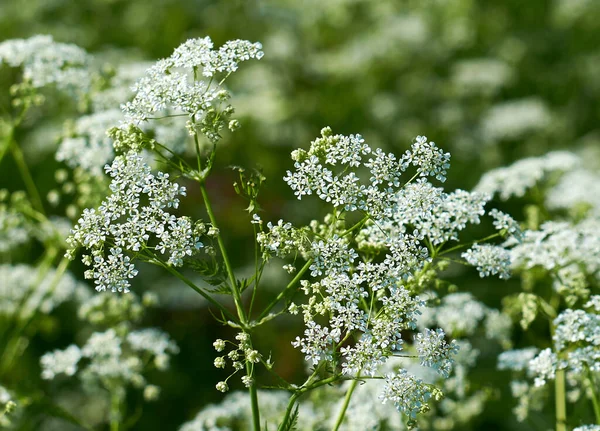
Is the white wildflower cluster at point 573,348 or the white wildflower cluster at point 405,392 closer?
the white wildflower cluster at point 405,392

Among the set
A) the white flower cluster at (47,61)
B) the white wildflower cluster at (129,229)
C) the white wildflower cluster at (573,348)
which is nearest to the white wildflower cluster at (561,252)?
the white wildflower cluster at (573,348)

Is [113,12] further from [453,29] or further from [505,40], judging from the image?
[505,40]

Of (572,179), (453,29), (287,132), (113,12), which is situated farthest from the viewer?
(113,12)

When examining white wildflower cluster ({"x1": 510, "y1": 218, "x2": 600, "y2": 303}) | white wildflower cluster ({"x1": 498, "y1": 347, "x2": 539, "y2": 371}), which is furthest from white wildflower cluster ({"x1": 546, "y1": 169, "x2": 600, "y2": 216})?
white wildflower cluster ({"x1": 498, "y1": 347, "x2": 539, "y2": 371})

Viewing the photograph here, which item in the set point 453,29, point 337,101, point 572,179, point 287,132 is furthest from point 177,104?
point 453,29

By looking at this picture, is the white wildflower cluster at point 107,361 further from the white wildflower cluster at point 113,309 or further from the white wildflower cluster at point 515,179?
the white wildflower cluster at point 515,179

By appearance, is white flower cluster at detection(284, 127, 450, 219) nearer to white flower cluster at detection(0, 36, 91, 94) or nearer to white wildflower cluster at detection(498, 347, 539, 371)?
white wildflower cluster at detection(498, 347, 539, 371)
